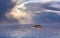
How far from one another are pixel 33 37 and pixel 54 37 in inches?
12.4

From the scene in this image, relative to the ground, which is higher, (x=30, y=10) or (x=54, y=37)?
(x=30, y=10)

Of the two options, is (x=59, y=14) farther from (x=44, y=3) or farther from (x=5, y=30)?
(x=5, y=30)

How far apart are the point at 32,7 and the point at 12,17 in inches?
13.6

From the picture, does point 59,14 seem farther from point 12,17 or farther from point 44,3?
point 12,17

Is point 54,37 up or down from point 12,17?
down

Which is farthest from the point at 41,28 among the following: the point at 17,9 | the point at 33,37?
the point at 17,9

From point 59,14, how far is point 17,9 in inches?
25.1

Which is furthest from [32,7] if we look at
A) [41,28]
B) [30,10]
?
[41,28]

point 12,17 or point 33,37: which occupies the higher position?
point 12,17

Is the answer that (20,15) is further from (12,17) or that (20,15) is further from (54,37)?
(54,37)

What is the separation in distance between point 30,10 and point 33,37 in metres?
0.42

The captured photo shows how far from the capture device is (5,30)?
457 centimetres

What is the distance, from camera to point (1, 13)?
460 centimetres

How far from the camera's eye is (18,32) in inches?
180
